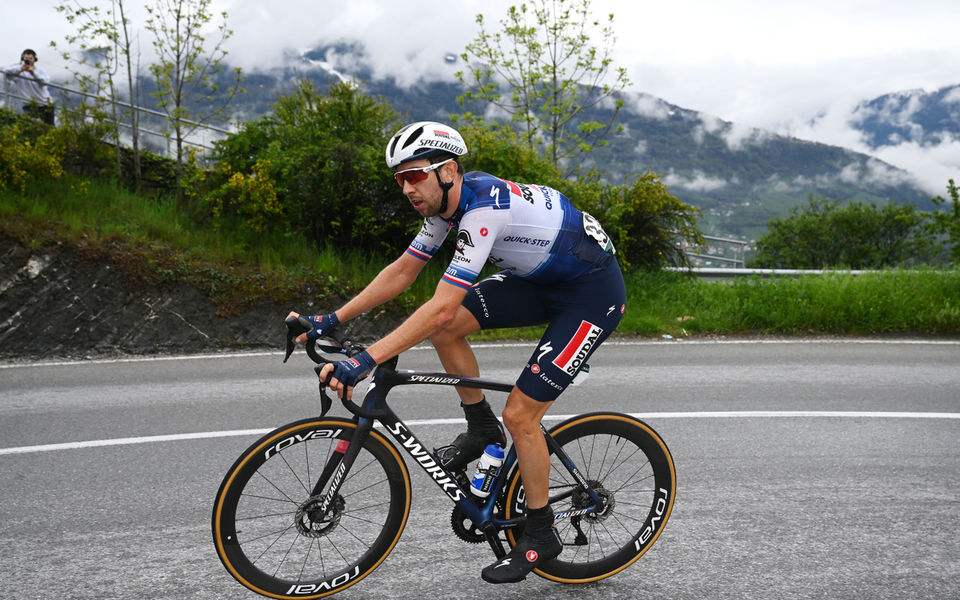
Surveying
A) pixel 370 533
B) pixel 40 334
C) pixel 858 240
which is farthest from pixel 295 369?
pixel 858 240

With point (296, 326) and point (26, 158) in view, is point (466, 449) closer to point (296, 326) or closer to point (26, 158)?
point (296, 326)

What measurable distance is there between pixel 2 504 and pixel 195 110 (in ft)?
34.9

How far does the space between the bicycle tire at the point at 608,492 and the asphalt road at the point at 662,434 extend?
0.38 ft

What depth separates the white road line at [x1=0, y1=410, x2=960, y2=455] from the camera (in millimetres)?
5488

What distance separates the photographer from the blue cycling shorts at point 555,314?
11.0 feet

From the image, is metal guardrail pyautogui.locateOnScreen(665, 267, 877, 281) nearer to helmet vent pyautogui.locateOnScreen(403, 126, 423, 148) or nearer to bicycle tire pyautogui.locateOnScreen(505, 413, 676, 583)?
bicycle tire pyautogui.locateOnScreen(505, 413, 676, 583)

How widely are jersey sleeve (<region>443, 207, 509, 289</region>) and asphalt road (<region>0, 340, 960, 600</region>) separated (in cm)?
150

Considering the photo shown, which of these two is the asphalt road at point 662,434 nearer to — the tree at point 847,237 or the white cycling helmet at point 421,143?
the white cycling helmet at point 421,143

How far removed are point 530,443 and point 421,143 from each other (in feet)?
4.54

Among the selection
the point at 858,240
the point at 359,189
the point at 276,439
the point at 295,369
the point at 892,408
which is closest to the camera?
the point at 276,439

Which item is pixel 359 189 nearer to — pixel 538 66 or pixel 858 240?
pixel 538 66

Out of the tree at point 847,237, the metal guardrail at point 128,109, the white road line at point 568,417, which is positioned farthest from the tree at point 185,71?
the tree at point 847,237

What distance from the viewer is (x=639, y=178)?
1200 centimetres

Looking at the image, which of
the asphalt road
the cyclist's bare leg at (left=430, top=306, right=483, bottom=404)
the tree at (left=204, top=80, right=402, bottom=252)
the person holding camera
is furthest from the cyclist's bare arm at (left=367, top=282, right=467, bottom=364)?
the person holding camera
